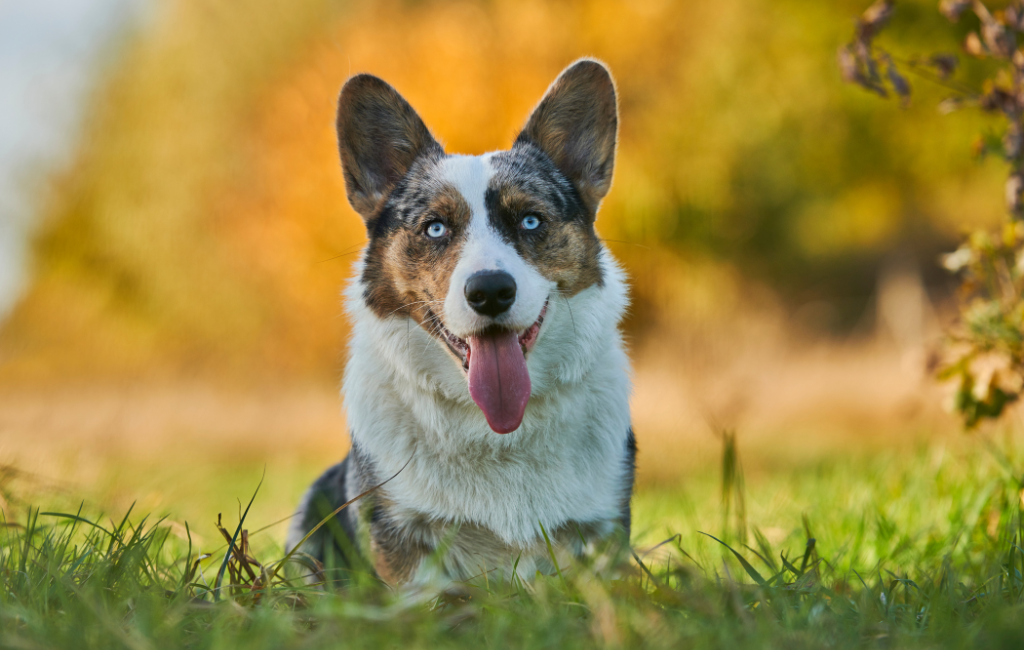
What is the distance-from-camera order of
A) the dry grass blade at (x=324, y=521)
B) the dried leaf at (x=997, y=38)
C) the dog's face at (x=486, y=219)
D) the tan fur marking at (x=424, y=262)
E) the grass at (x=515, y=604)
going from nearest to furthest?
the grass at (x=515, y=604), the dry grass blade at (x=324, y=521), the dog's face at (x=486, y=219), the tan fur marking at (x=424, y=262), the dried leaf at (x=997, y=38)

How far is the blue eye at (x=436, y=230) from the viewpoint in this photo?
115 inches

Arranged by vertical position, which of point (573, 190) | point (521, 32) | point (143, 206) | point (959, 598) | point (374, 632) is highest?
point (521, 32)

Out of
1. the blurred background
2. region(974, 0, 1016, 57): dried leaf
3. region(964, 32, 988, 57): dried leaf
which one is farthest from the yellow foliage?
region(974, 0, 1016, 57): dried leaf

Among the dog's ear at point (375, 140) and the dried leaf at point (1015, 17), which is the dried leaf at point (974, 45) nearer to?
the dried leaf at point (1015, 17)

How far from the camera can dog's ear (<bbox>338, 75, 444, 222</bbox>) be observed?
10.3ft

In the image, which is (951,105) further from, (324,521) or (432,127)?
(432,127)

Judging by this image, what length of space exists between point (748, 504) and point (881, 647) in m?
2.91

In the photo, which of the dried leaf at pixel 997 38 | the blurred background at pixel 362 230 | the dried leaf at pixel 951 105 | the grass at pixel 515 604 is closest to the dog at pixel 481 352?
the grass at pixel 515 604

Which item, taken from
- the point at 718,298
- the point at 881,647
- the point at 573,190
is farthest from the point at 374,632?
the point at 718,298

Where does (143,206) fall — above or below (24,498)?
above

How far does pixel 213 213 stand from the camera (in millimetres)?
A: 13305

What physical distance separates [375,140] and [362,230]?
7218 millimetres

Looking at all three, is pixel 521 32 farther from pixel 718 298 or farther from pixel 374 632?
pixel 374 632

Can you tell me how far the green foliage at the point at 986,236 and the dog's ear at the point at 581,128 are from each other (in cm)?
108
